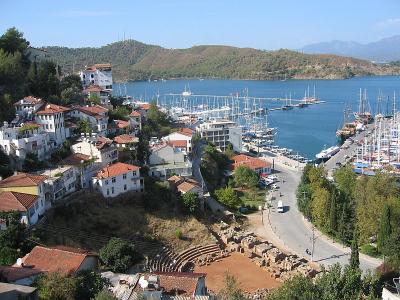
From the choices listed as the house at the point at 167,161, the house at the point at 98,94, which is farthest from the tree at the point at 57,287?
the house at the point at 98,94

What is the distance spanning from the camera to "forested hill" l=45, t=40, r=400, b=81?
515 feet

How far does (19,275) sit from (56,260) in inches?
85.9

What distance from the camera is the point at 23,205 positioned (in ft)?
67.8

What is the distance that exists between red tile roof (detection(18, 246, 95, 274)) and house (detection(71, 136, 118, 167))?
386 inches

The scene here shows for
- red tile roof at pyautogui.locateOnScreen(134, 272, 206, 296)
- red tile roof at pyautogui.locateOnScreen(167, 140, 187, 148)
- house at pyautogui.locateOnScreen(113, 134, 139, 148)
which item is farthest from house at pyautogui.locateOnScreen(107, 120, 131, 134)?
red tile roof at pyautogui.locateOnScreen(134, 272, 206, 296)

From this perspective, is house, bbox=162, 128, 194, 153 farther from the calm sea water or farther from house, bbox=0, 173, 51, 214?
the calm sea water

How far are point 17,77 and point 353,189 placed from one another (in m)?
23.1

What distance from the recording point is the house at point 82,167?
25672 mm

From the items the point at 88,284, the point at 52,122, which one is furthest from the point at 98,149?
the point at 88,284

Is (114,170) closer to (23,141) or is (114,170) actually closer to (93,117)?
(23,141)

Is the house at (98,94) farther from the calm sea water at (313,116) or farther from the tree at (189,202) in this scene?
the calm sea water at (313,116)

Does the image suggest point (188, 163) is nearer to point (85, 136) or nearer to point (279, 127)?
point (85, 136)

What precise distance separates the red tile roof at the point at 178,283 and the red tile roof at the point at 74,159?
34.8 feet

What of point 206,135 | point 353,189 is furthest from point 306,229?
point 206,135
